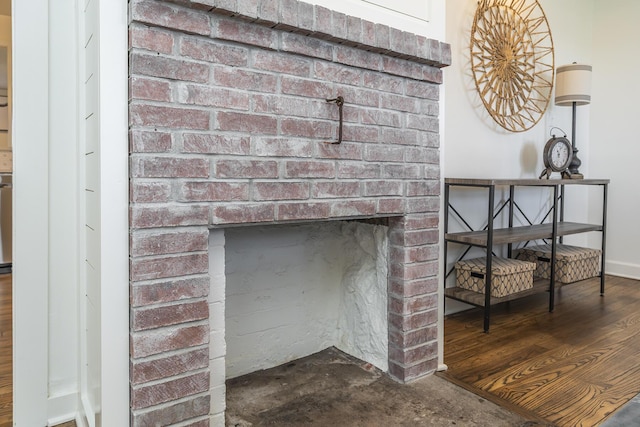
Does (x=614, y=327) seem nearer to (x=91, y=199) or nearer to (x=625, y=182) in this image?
(x=625, y=182)

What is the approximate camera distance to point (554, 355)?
6.91 ft

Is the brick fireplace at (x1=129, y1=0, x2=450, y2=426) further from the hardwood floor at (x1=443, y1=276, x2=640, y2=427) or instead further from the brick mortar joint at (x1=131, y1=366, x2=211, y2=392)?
the hardwood floor at (x1=443, y1=276, x2=640, y2=427)

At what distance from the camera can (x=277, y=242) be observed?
1878 mm

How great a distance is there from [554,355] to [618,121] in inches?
100

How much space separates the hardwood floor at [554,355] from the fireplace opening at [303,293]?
451mm

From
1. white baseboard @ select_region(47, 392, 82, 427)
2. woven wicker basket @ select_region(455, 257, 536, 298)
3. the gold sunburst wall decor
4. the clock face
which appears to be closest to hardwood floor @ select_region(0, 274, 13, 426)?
white baseboard @ select_region(47, 392, 82, 427)

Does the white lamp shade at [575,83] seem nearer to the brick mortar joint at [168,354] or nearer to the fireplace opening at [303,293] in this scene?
the fireplace opening at [303,293]

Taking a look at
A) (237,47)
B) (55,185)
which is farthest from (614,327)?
(55,185)

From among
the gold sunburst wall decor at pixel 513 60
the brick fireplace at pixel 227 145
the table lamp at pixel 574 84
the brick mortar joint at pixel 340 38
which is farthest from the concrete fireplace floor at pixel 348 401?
the table lamp at pixel 574 84

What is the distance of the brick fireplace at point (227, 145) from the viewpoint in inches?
44.6

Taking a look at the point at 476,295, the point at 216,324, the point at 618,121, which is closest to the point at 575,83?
the point at 618,121

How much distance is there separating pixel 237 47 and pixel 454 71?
1.86 meters

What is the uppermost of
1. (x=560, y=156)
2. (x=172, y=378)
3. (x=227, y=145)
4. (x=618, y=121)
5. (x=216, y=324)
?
(x=618, y=121)

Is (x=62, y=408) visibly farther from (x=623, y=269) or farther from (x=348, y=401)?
(x=623, y=269)
